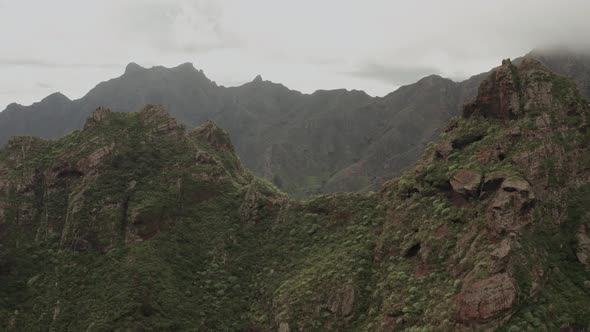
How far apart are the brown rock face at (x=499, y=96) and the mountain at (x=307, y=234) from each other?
0.69 ft

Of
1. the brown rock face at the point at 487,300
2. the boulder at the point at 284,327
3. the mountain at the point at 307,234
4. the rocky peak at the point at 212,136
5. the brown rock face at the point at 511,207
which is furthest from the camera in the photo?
the rocky peak at the point at 212,136

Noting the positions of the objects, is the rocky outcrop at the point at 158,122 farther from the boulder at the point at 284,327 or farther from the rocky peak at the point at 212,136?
the boulder at the point at 284,327

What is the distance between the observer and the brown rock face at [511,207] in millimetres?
47300

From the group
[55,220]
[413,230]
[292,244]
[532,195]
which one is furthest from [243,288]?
[532,195]

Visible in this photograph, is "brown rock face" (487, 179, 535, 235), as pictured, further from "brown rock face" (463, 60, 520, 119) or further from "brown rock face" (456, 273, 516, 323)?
"brown rock face" (463, 60, 520, 119)

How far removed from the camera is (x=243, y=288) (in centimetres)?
6600

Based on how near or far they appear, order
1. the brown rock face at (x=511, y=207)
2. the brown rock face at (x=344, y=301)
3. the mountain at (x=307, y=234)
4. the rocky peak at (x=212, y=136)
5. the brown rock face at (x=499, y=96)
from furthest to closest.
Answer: the rocky peak at (x=212, y=136) → the brown rock face at (x=499, y=96) → the brown rock face at (x=344, y=301) → the brown rock face at (x=511, y=207) → the mountain at (x=307, y=234)

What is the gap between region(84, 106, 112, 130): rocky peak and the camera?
8181 cm

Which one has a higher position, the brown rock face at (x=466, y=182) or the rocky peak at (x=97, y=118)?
the rocky peak at (x=97, y=118)

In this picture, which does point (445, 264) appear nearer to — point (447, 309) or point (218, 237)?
point (447, 309)

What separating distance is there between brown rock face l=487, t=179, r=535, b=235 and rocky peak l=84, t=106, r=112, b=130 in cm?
6246

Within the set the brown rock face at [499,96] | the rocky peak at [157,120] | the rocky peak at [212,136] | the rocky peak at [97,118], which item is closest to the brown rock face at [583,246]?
the brown rock face at [499,96]

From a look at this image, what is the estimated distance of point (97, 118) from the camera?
8212cm

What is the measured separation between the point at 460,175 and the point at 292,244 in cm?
2534
